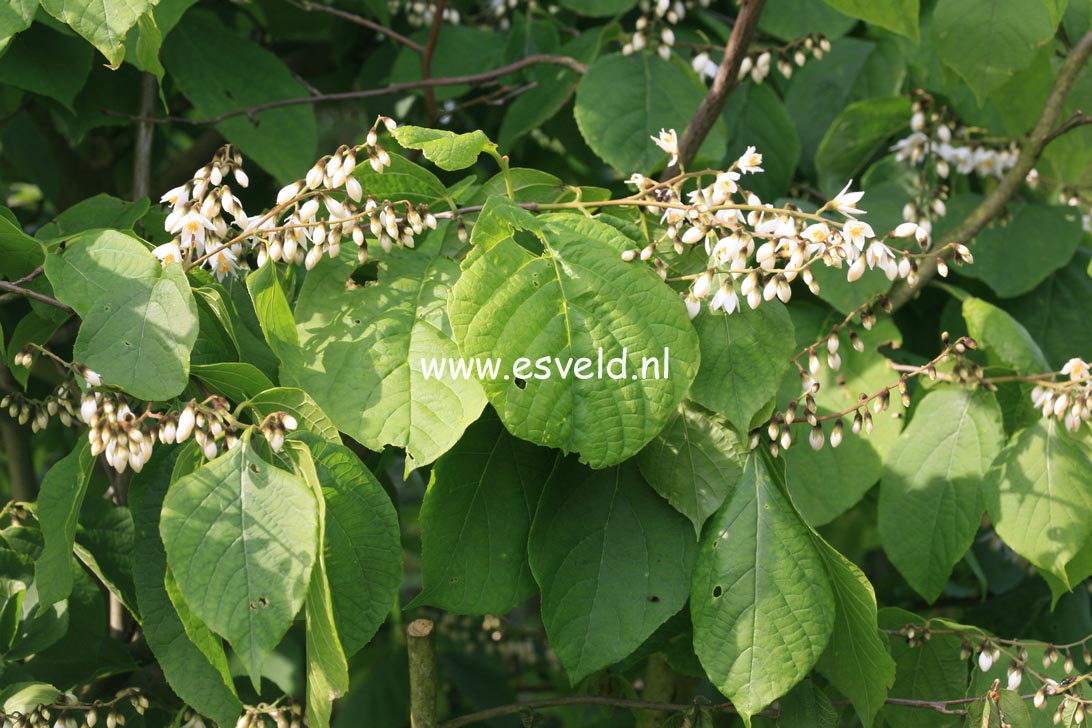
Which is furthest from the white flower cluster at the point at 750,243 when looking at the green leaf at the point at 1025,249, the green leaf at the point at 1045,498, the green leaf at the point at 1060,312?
the green leaf at the point at 1060,312

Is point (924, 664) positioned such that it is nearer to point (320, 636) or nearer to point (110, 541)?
point (320, 636)

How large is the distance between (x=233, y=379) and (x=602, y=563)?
0.52 metres

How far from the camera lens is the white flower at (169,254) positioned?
1.38 m

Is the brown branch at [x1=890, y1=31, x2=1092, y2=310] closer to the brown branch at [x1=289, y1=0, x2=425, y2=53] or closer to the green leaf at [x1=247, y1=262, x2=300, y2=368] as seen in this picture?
the brown branch at [x1=289, y1=0, x2=425, y2=53]

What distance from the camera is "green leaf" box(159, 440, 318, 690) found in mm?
1122

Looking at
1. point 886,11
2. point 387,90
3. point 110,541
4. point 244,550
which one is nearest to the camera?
point 244,550

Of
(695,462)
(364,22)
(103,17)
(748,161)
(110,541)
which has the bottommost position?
(110,541)

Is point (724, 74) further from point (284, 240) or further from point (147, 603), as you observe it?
point (147, 603)

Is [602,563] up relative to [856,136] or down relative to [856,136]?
down

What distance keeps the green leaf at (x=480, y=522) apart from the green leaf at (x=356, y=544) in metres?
0.10

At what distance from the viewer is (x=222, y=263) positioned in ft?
4.79

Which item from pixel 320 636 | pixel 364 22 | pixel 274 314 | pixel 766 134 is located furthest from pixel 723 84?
pixel 320 636

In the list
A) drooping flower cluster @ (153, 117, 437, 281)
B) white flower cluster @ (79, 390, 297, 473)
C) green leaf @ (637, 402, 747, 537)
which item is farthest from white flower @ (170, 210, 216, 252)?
green leaf @ (637, 402, 747, 537)

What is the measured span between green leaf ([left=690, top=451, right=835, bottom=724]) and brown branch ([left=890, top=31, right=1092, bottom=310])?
2.65 feet
